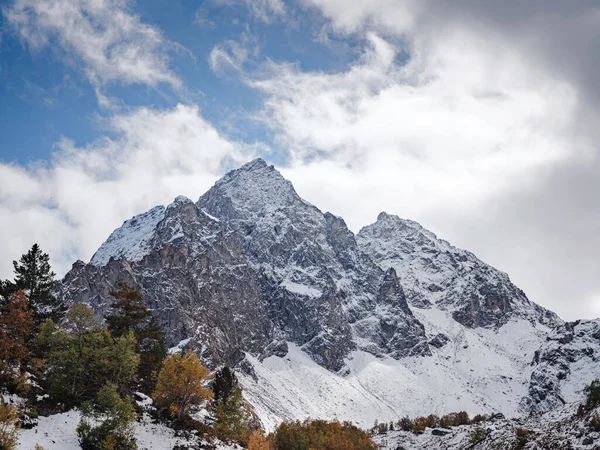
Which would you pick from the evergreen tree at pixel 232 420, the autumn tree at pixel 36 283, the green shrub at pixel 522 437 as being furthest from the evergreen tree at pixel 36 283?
the green shrub at pixel 522 437

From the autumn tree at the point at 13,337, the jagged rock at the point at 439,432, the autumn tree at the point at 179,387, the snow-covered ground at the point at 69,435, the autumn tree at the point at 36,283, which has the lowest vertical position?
the jagged rock at the point at 439,432

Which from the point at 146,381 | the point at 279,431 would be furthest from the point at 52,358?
the point at 279,431

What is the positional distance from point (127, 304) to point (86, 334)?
34.2 feet

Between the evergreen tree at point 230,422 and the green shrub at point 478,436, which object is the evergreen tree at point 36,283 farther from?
the green shrub at point 478,436

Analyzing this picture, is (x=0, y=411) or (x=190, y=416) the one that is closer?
(x=0, y=411)

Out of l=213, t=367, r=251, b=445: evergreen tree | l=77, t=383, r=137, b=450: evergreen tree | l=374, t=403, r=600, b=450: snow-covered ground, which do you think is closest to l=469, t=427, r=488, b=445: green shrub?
l=374, t=403, r=600, b=450: snow-covered ground

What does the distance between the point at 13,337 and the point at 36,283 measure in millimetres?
12618

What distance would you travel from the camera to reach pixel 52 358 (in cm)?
5719

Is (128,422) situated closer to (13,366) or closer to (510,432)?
(13,366)

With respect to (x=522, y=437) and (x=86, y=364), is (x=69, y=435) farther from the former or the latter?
(x=522, y=437)

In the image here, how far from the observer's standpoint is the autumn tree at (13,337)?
50594 mm

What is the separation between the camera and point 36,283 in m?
64.8

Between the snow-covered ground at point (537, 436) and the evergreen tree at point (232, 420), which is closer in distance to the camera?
the snow-covered ground at point (537, 436)

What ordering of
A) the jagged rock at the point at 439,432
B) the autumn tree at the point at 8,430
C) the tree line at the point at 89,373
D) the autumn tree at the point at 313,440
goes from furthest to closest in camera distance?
the jagged rock at the point at 439,432
the autumn tree at the point at 313,440
the tree line at the point at 89,373
the autumn tree at the point at 8,430
